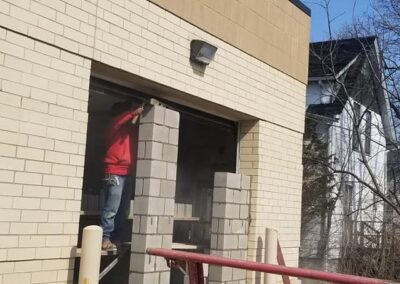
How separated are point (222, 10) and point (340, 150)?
13221 millimetres

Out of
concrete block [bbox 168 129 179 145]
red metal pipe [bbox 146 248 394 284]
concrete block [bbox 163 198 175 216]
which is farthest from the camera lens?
concrete block [bbox 168 129 179 145]

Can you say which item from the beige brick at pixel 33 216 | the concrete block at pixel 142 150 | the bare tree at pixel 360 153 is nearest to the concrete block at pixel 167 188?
the concrete block at pixel 142 150

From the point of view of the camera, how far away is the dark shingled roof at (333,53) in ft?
60.8

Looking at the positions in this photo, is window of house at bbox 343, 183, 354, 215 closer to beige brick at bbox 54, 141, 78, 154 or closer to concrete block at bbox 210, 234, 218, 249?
concrete block at bbox 210, 234, 218, 249

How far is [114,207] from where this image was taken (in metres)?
6.38

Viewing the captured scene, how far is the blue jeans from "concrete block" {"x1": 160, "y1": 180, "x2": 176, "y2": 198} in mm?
378

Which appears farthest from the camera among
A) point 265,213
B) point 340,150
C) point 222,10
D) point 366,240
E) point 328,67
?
point 340,150

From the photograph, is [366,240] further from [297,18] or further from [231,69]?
[231,69]

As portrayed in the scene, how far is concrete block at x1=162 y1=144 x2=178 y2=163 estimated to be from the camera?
669cm

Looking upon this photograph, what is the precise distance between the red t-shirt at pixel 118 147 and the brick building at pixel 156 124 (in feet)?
0.38

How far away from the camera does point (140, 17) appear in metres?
6.36

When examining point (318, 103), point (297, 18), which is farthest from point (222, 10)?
point (318, 103)

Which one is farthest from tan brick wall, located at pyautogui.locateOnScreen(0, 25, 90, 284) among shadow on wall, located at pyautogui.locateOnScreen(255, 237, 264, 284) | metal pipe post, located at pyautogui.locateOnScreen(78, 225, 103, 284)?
shadow on wall, located at pyautogui.locateOnScreen(255, 237, 264, 284)

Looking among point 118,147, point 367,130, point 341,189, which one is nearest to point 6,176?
point 118,147
